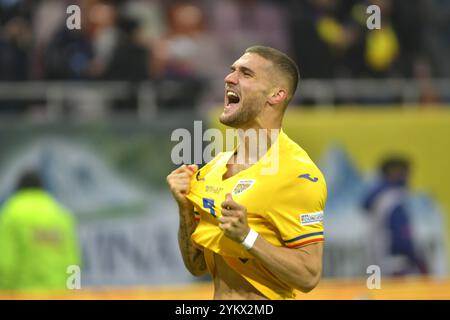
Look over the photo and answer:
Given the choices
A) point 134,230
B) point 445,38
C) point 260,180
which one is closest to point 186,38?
point 134,230

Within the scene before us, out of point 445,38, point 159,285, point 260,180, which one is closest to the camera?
point 260,180

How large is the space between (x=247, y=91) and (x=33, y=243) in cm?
588

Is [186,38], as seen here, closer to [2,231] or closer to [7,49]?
[7,49]

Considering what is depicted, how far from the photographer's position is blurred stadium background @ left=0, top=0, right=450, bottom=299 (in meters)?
13.7

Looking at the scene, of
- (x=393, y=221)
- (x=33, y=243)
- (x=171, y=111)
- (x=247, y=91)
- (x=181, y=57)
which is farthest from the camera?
(x=181, y=57)

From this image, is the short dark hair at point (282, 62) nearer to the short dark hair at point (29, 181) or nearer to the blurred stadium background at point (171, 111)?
the short dark hair at point (29, 181)

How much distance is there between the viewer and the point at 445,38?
17.2 meters

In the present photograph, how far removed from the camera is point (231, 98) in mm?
6039

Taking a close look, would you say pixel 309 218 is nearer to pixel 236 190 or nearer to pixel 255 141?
pixel 236 190

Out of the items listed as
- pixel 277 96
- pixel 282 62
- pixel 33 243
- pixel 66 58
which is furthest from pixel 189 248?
pixel 66 58

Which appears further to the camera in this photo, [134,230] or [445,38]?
[445,38]
